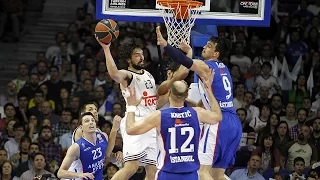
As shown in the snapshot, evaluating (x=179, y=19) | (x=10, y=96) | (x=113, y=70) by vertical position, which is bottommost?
(x=10, y=96)

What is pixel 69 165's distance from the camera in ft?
39.7

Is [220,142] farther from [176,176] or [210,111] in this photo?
[176,176]

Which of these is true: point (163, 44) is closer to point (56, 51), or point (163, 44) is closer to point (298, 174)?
point (298, 174)

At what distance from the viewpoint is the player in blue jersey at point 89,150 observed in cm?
1216

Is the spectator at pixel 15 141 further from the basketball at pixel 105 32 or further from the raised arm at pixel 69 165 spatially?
the basketball at pixel 105 32

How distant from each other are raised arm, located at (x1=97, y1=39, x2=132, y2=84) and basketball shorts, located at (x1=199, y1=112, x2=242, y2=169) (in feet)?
3.99

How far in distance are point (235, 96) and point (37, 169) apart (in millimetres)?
4368

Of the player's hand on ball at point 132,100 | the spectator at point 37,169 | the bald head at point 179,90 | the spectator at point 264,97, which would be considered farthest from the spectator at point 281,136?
the bald head at point 179,90

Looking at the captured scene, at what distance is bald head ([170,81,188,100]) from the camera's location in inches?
420

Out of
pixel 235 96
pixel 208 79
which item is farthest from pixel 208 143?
pixel 235 96

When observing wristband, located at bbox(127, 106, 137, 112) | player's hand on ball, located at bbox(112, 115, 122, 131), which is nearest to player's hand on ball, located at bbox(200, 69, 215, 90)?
wristband, located at bbox(127, 106, 137, 112)

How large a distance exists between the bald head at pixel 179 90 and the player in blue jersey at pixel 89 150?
5.86ft

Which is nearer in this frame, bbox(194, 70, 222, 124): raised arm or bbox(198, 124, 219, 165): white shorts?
bbox(194, 70, 222, 124): raised arm

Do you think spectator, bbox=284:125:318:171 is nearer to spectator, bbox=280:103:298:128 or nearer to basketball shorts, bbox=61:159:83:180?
spectator, bbox=280:103:298:128
